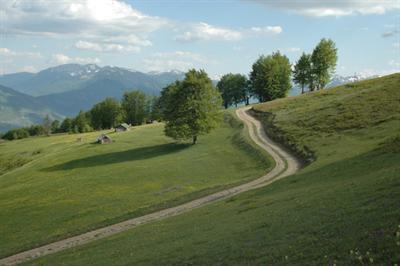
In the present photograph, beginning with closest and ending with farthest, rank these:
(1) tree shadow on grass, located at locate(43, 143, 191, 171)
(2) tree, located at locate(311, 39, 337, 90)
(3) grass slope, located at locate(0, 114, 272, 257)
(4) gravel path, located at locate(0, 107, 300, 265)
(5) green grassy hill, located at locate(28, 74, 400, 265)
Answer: (5) green grassy hill, located at locate(28, 74, 400, 265) → (4) gravel path, located at locate(0, 107, 300, 265) → (3) grass slope, located at locate(0, 114, 272, 257) → (1) tree shadow on grass, located at locate(43, 143, 191, 171) → (2) tree, located at locate(311, 39, 337, 90)

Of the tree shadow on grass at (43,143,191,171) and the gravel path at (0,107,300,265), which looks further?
the tree shadow on grass at (43,143,191,171)

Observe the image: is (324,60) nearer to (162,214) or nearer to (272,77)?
(272,77)

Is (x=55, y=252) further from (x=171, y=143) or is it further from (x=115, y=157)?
(x=171, y=143)

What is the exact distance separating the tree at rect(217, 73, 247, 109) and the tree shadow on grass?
8956cm

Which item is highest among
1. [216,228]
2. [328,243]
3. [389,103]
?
[389,103]

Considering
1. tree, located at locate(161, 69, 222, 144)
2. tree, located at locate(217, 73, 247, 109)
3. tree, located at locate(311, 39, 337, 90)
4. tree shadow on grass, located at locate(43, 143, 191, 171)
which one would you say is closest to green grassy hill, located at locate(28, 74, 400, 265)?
tree shadow on grass, located at locate(43, 143, 191, 171)

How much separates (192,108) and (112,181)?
31227mm

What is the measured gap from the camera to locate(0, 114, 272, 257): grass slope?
45125 mm

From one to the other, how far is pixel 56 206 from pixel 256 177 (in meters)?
25.4

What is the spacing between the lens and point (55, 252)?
1362 inches

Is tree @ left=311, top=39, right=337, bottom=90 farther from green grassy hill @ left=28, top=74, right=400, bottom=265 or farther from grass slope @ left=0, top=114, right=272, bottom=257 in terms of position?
green grassy hill @ left=28, top=74, right=400, bottom=265

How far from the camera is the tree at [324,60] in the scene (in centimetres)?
14775

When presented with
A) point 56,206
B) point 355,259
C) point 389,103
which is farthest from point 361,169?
point 389,103

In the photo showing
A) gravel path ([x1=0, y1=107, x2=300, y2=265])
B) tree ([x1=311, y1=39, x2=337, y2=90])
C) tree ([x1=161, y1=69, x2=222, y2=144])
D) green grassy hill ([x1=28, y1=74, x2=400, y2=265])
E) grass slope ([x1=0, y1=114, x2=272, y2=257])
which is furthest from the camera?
tree ([x1=311, y1=39, x2=337, y2=90])
